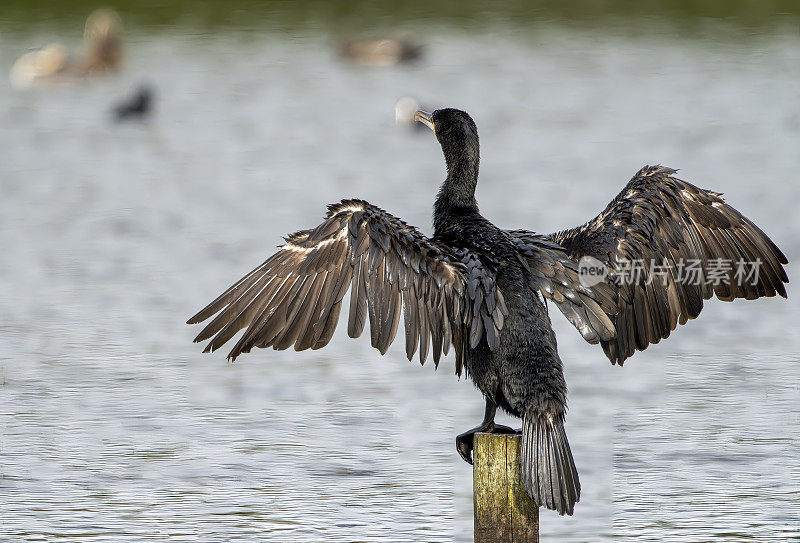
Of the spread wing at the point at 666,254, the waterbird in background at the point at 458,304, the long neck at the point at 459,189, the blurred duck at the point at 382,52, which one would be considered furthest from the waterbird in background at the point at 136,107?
the waterbird in background at the point at 458,304

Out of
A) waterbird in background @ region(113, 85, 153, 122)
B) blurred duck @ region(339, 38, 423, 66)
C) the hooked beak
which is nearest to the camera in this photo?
the hooked beak

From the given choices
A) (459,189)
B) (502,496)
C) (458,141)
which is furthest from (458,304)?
(458,141)

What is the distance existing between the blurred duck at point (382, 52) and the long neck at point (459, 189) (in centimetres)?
1596

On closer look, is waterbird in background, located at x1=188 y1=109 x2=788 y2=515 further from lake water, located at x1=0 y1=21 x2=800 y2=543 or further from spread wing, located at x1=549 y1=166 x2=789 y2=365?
lake water, located at x1=0 y1=21 x2=800 y2=543

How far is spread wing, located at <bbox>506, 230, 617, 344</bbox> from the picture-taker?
16.7 ft

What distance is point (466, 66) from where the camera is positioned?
21859mm

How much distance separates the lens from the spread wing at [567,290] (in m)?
5.09

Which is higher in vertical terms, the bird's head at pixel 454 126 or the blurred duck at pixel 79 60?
the blurred duck at pixel 79 60

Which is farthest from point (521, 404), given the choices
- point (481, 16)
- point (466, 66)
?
point (481, 16)

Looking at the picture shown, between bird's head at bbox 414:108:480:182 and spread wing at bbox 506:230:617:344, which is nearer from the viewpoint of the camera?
spread wing at bbox 506:230:617:344

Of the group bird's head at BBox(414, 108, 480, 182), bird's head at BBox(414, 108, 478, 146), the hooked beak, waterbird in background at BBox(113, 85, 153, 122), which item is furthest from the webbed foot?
waterbird in background at BBox(113, 85, 153, 122)

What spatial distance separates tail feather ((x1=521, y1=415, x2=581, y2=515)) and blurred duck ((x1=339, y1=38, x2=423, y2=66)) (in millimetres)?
17068

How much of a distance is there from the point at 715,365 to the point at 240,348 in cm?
457

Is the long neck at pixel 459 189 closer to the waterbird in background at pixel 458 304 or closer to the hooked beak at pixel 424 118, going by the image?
the waterbird in background at pixel 458 304
